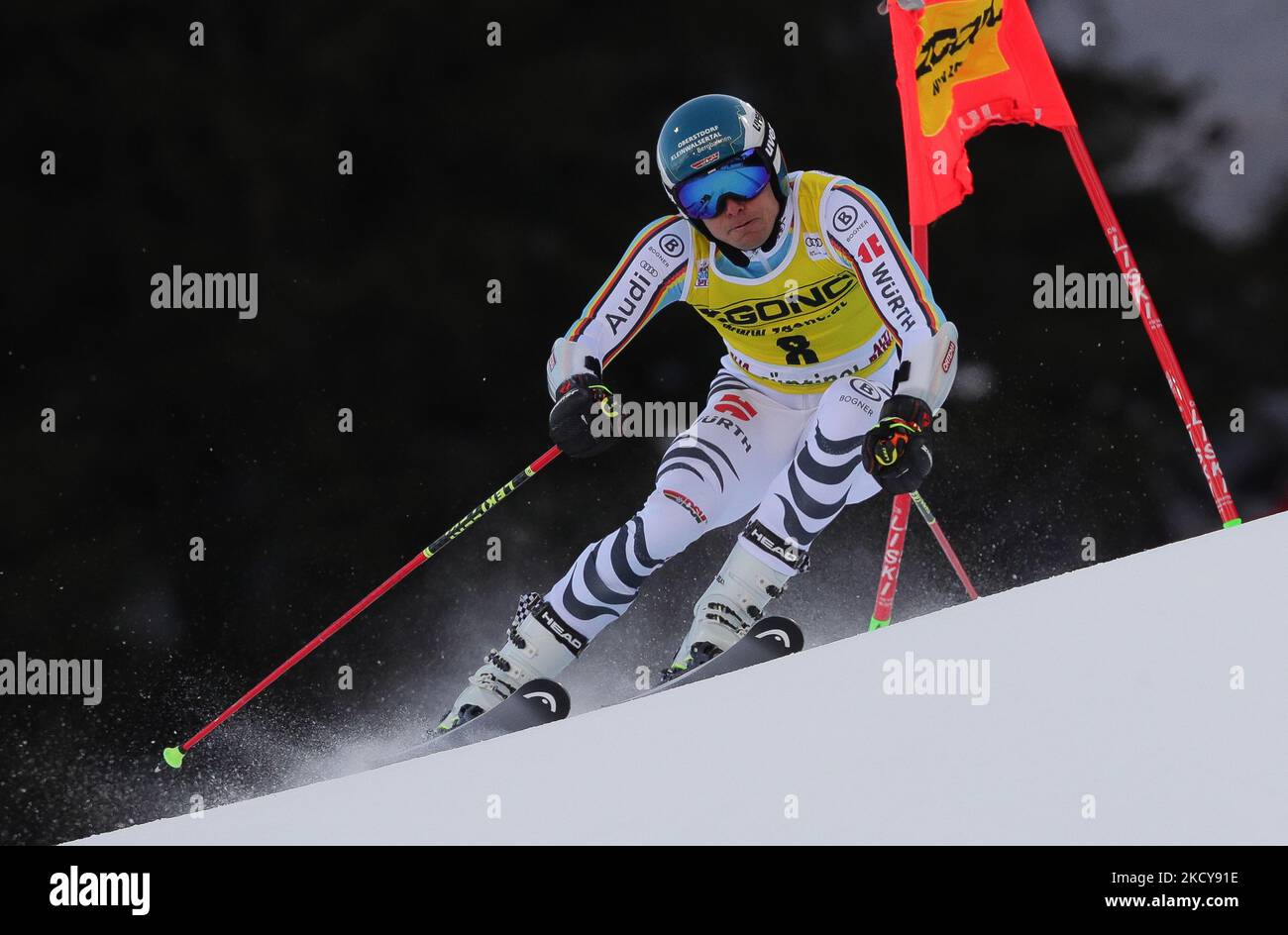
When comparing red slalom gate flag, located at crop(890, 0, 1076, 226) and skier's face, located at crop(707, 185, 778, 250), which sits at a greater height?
red slalom gate flag, located at crop(890, 0, 1076, 226)

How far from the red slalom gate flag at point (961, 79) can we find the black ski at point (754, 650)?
177 cm

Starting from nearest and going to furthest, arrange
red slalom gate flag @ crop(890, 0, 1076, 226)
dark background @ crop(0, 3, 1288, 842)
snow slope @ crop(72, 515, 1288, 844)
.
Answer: snow slope @ crop(72, 515, 1288, 844) → red slalom gate flag @ crop(890, 0, 1076, 226) → dark background @ crop(0, 3, 1288, 842)

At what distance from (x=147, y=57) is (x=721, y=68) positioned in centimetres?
278

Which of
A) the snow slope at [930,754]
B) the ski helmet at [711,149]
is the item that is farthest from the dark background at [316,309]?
the snow slope at [930,754]

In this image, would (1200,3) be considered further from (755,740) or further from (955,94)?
(755,740)

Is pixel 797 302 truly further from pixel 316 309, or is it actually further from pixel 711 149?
pixel 316 309

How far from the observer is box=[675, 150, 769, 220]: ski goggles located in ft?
13.1

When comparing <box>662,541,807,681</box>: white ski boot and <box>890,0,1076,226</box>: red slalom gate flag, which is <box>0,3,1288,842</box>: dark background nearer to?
<box>890,0,1076,226</box>: red slalom gate flag

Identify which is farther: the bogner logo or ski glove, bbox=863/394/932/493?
the bogner logo

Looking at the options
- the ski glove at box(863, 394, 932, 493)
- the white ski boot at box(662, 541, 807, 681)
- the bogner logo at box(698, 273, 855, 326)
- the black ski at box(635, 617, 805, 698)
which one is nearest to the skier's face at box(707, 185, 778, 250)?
the bogner logo at box(698, 273, 855, 326)

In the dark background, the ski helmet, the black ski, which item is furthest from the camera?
the dark background

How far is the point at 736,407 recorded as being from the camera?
4.30 meters

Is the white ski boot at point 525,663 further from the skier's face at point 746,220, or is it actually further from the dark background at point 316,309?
the dark background at point 316,309

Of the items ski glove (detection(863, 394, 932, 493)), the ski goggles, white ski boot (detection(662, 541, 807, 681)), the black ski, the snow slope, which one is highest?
the ski goggles
